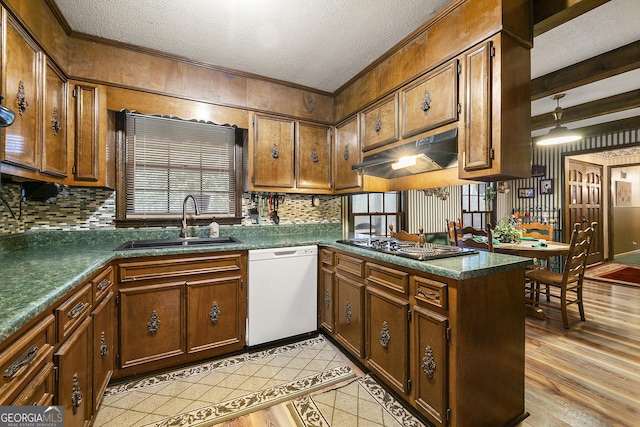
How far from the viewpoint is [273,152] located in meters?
2.79

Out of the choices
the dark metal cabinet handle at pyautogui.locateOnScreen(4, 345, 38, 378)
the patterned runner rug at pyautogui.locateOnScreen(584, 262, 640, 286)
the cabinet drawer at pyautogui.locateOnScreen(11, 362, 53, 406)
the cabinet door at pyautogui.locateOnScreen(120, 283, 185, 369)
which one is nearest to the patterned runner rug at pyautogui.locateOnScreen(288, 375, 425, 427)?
the cabinet door at pyautogui.locateOnScreen(120, 283, 185, 369)

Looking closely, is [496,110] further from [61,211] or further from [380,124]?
[61,211]

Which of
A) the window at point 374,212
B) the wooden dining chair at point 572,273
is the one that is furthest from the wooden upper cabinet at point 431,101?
the wooden dining chair at point 572,273

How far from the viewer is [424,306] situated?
59.9 inches

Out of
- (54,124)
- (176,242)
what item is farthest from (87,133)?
(176,242)

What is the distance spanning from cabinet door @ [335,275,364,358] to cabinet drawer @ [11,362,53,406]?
1.66 metres

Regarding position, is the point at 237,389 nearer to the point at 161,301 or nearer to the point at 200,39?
the point at 161,301

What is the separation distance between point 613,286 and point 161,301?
6.11 m

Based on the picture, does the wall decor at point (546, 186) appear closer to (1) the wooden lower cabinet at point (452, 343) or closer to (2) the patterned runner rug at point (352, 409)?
(1) the wooden lower cabinet at point (452, 343)

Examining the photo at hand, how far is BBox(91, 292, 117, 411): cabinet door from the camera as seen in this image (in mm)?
1493

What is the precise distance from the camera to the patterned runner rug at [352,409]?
1570 millimetres

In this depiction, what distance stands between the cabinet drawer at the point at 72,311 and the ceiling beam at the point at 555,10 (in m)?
2.86

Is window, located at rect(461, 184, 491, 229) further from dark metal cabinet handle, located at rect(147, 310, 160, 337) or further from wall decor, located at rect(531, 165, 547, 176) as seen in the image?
dark metal cabinet handle, located at rect(147, 310, 160, 337)

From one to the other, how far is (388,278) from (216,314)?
138 cm
